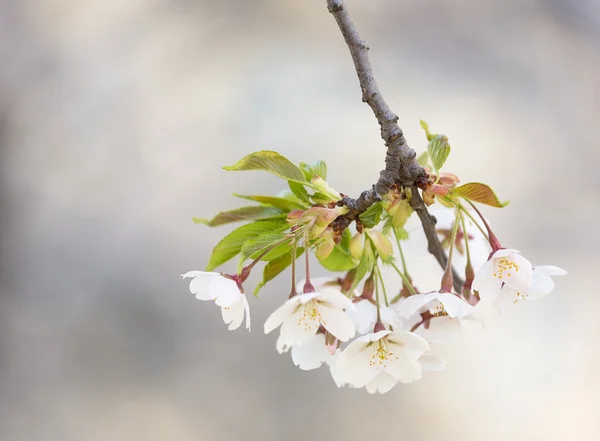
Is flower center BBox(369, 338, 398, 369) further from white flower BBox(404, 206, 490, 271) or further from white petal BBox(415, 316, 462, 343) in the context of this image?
white flower BBox(404, 206, 490, 271)

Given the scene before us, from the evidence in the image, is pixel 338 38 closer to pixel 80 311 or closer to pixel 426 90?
pixel 426 90

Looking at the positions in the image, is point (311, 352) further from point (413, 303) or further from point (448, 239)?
point (448, 239)

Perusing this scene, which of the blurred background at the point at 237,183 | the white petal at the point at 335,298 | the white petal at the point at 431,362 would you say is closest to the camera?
the white petal at the point at 335,298

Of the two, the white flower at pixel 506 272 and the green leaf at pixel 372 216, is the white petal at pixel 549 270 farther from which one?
the green leaf at pixel 372 216

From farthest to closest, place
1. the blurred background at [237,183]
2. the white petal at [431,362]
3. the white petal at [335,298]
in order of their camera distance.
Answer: the blurred background at [237,183] < the white petal at [431,362] < the white petal at [335,298]

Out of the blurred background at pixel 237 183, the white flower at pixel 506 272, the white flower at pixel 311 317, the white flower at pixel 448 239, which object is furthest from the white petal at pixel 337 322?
the blurred background at pixel 237 183

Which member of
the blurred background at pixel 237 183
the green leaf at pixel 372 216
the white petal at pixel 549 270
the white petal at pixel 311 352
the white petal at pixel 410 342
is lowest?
the white petal at pixel 311 352

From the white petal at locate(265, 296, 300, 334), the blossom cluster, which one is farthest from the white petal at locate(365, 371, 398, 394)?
the white petal at locate(265, 296, 300, 334)

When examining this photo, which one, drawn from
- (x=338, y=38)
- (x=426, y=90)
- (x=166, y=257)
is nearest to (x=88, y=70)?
(x=166, y=257)
